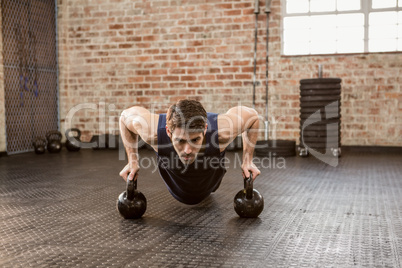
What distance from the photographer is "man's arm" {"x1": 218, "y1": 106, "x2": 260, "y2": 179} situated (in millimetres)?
2070

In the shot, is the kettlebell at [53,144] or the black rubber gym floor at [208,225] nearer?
the black rubber gym floor at [208,225]

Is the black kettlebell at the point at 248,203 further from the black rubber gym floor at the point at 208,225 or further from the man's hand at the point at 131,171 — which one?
the man's hand at the point at 131,171

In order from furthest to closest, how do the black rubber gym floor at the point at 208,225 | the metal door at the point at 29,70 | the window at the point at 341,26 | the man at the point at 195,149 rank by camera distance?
the metal door at the point at 29,70 → the window at the point at 341,26 → the man at the point at 195,149 → the black rubber gym floor at the point at 208,225

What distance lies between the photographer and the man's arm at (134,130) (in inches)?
80.7

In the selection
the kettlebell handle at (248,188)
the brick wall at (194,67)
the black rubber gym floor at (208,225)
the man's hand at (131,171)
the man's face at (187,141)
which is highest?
the brick wall at (194,67)

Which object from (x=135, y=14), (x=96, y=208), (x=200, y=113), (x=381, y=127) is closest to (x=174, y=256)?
(x=200, y=113)

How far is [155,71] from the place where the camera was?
5617 mm

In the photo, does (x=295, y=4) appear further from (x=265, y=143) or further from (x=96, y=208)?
(x=96, y=208)

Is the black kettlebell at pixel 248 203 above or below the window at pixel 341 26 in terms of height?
below

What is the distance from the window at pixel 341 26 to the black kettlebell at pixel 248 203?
3.45 metres

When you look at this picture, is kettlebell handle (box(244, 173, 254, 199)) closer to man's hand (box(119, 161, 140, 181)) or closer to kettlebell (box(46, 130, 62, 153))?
man's hand (box(119, 161, 140, 181))

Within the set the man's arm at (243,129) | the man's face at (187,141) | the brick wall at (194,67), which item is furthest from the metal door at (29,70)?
the man's face at (187,141)

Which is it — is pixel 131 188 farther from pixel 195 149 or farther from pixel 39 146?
pixel 39 146

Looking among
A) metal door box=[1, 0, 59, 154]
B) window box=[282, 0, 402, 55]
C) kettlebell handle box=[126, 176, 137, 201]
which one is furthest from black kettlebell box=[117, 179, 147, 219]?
window box=[282, 0, 402, 55]
